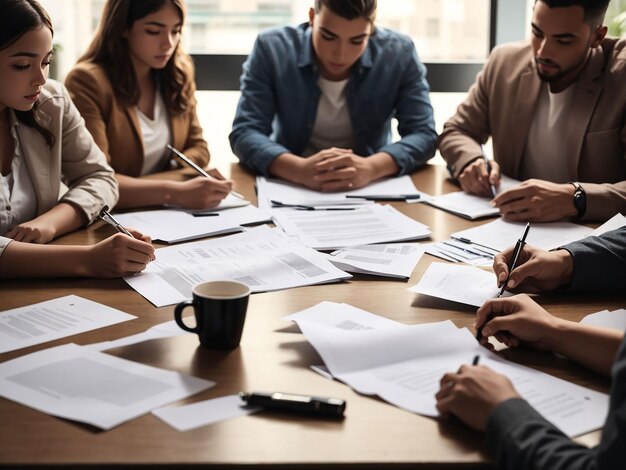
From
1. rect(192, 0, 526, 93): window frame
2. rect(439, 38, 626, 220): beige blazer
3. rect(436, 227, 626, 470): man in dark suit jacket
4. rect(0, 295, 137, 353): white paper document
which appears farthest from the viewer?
rect(192, 0, 526, 93): window frame

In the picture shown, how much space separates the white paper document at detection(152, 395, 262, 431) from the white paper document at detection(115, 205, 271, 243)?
732 mm

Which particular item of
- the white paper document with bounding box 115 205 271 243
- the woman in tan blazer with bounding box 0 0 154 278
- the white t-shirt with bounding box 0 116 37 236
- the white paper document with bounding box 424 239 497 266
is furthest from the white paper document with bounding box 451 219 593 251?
the white t-shirt with bounding box 0 116 37 236

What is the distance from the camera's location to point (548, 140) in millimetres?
2334

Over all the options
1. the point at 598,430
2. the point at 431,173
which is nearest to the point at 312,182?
the point at 431,173

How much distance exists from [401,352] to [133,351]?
406mm

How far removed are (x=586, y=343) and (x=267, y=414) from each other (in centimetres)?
49

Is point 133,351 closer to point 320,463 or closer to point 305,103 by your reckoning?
point 320,463

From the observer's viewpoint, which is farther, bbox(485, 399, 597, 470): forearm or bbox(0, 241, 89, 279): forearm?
bbox(0, 241, 89, 279): forearm

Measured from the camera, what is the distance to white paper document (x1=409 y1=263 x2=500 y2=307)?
1.39 metres

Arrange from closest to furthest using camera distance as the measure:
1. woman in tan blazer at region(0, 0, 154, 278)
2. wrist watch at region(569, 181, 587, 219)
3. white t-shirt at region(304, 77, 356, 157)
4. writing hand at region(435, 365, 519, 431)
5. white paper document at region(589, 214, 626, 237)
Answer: writing hand at region(435, 365, 519, 431)
woman in tan blazer at region(0, 0, 154, 278)
white paper document at region(589, 214, 626, 237)
wrist watch at region(569, 181, 587, 219)
white t-shirt at region(304, 77, 356, 157)

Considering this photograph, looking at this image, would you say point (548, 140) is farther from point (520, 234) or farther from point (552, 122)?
point (520, 234)

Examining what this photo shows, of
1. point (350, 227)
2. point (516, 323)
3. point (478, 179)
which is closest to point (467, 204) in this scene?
point (478, 179)

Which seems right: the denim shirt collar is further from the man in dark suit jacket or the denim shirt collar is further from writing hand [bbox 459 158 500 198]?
the man in dark suit jacket

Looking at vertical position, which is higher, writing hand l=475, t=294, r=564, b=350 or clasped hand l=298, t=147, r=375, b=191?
writing hand l=475, t=294, r=564, b=350
